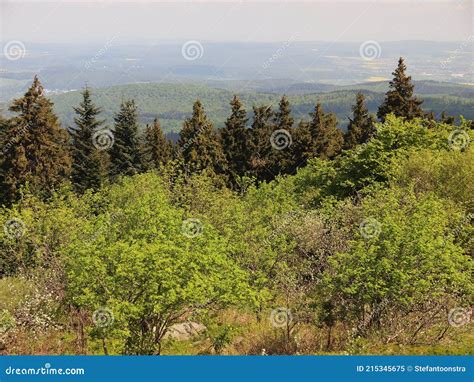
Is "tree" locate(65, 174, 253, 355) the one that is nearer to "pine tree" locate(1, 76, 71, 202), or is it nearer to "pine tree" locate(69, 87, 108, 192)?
"pine tree" locate(1, 76, 71, 202)

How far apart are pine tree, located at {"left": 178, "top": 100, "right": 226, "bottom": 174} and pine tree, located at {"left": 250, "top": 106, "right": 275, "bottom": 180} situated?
3782 mm

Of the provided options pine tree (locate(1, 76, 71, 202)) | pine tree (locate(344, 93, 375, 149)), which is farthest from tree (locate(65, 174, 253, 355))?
pine tree (locate(344, 93, 375, 149))

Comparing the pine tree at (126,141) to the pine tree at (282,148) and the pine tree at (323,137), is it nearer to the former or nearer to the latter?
the pine tree at (282,148)

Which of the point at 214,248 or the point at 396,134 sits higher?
the point at 396,134

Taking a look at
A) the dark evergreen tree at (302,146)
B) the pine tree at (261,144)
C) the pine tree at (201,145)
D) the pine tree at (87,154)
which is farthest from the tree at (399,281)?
the pine tree at (261,144)

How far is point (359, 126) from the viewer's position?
55.2 meters

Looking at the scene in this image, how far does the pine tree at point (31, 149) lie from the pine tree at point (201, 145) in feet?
43.3

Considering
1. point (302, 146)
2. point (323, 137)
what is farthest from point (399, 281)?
point (323, 137)

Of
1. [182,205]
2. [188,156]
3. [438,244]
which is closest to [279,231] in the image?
[438,244]

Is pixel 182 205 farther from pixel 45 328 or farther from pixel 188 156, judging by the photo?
pixel 188 156

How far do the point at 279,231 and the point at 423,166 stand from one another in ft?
30.8

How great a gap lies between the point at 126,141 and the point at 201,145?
9384mm

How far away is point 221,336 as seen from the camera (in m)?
16.9

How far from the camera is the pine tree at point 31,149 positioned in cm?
4003
